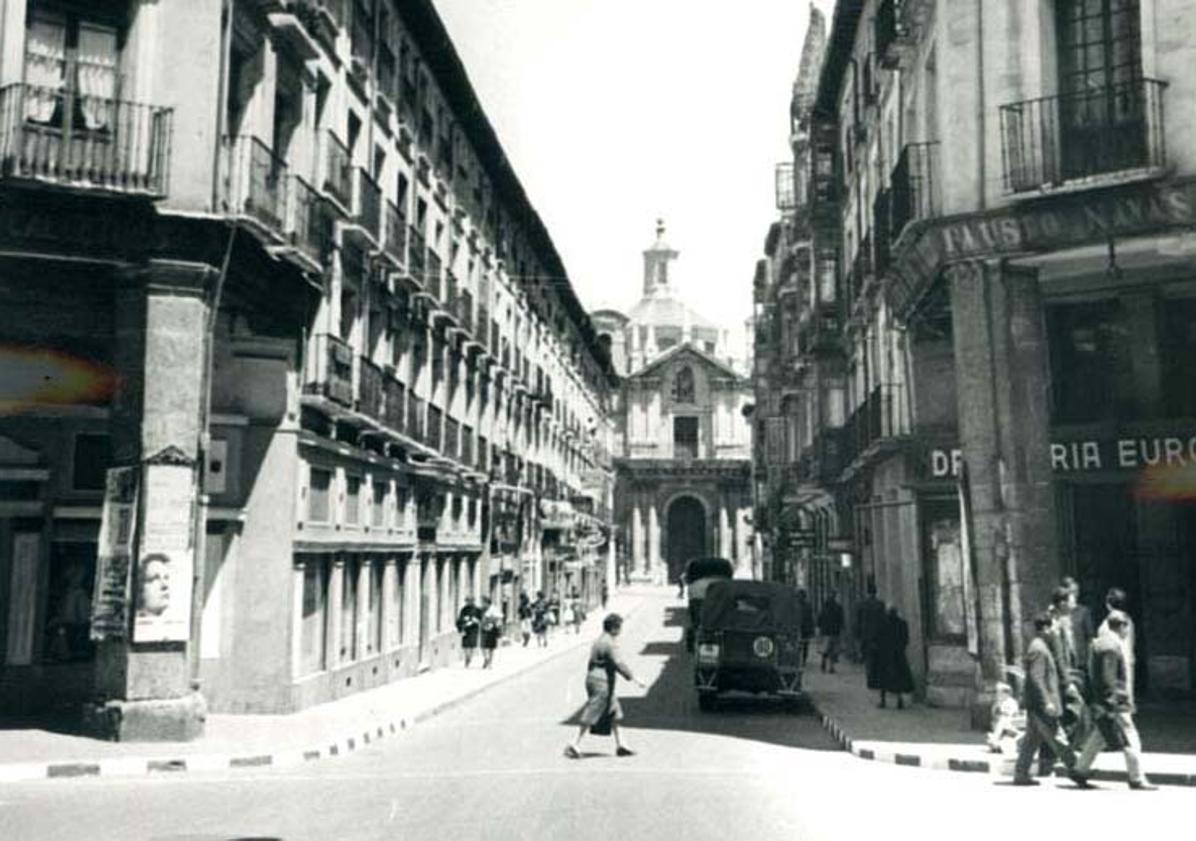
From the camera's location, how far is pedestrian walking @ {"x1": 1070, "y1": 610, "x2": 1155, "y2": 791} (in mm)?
11266

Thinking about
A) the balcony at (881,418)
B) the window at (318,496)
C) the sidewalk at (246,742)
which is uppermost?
the balcony at (881,418)

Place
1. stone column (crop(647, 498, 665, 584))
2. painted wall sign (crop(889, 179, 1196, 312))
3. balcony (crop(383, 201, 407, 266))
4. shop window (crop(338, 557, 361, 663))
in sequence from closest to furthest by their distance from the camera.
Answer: painted wall sign (crop(889, 179, 1196, 312)) → shop window (crop(338, 557, 361, 663)) → balcony (crop(383, 201, 407, 266)) → stone column (crop(647, 498, 665, 584))

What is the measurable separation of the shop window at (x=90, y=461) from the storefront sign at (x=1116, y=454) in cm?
1290

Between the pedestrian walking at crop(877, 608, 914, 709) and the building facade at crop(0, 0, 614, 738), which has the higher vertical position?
the building facade at crop(0, 0, 614, 738)

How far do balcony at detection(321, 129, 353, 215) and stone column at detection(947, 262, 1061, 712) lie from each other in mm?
10743

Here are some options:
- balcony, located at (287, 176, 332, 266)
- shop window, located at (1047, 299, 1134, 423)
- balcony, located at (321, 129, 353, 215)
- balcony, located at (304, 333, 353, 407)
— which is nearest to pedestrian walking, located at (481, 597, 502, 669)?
balcony, located at (304, 333, 353, 407)

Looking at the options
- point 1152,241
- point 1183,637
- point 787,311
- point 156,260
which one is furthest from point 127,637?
point 787,311

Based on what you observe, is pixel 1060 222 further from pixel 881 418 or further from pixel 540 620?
pixel 540 620

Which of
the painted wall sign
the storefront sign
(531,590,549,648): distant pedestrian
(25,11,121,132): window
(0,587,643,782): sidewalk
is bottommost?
(0,587,643,782): sidewalk

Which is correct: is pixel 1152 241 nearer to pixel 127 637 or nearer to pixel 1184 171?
pixel 1184 171

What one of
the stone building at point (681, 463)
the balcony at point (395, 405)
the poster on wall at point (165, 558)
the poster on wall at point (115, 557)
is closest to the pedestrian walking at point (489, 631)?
the balcony at point (395, 405)

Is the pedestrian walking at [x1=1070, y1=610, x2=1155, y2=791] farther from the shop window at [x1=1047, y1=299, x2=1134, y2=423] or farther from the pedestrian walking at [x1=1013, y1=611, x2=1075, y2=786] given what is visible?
the shop window at [x1=1047, y1=299, x2=1134, y2=423]

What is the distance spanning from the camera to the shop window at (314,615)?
18.7 m

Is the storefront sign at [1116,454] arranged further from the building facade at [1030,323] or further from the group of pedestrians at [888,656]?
the group of pedestrians at [888,656]
